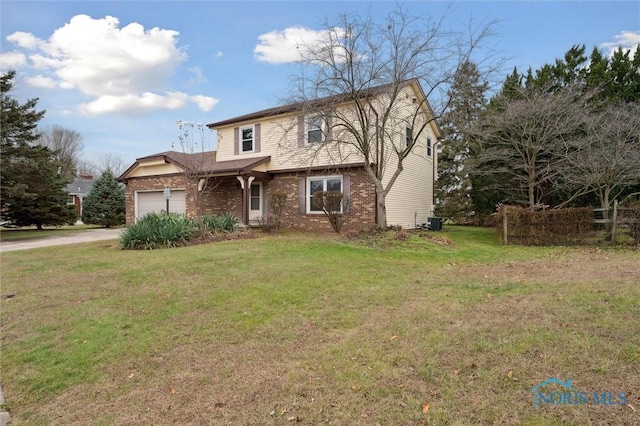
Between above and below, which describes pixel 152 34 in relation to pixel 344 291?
above

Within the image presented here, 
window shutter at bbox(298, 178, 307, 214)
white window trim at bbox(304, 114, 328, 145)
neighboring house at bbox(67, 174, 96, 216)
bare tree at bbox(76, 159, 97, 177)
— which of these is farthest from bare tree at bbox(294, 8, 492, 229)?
bare tree at bbox(76, 159, 97, 177)

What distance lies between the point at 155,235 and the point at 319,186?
7.01 m

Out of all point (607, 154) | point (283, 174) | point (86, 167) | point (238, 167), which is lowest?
point (607, 154)

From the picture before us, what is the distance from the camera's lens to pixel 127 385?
3344 millimetres

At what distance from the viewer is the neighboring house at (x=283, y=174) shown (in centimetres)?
1438

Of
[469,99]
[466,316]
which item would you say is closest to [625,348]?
[466,316]

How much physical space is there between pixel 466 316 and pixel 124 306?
488 cm

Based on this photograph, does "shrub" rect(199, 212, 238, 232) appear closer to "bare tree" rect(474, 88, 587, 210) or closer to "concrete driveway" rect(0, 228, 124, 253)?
"concrete driveway" rect(0, 228, 124, 253)

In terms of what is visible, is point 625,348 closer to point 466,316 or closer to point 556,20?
point 466,316

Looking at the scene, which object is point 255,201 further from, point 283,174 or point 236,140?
point 236,140

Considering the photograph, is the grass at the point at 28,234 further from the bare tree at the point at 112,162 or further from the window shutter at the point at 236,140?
the bare tree at the point at 112,162

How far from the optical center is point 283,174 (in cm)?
1647

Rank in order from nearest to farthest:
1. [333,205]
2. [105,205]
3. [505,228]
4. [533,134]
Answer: [505,228] → [333,205] → [533,134] → [105,205]

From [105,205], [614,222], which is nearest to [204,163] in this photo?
[105,205]
